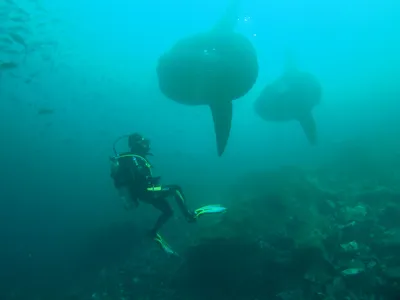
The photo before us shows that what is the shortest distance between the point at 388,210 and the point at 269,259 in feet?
14.5

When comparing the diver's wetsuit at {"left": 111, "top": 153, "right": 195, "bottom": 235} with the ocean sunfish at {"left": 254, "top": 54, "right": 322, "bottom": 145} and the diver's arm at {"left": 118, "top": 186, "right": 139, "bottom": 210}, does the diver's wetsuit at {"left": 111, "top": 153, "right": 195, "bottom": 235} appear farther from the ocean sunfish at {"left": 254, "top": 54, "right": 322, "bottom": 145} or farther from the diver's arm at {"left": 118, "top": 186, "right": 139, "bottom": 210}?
the ocean sunfish at {"left": 254, "top": 54, "right": 322, "bottom": 145}

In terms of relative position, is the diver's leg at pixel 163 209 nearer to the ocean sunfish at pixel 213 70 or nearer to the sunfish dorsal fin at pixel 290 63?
the ocean sunfish at pixel 213 70

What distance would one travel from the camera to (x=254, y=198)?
12812 mm

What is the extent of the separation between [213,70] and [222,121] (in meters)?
1.49

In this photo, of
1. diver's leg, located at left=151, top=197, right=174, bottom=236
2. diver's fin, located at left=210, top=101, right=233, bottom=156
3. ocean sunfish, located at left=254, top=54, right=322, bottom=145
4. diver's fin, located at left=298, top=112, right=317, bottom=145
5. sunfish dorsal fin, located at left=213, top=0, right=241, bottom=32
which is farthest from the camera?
diver's fin, located at left=298, top=112, right=317, bottom=145

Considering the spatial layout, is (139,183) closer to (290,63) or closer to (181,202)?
(181,202)

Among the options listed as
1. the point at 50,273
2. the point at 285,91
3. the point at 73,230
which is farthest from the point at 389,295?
the point at 73,230

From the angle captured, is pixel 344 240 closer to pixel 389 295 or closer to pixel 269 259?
pixel 269 259

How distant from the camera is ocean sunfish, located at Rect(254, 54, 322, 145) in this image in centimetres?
1427

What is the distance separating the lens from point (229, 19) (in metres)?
10.5

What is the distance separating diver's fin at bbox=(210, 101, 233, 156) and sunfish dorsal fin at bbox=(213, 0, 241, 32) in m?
2.15

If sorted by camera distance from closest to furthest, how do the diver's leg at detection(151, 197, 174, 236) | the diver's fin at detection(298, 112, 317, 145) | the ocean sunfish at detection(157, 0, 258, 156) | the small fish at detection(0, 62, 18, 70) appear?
1. the diver's leg at detection(151, 197, 174, 236)
2. the ocean sunfish at detection(157, 0, 258, 156)
3. the small fish at detection(0, 62, 18, 70)
4. the diver's fin at detection(298, 112, 317, 145)

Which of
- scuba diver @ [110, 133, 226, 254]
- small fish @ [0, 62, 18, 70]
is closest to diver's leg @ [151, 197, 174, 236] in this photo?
scuba diver @ [110, 133, 226, 254]

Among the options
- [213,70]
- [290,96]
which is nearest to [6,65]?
[213,70]
